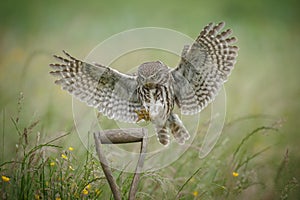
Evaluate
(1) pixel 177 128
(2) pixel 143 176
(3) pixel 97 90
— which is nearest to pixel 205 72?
(1) pixel 177 128

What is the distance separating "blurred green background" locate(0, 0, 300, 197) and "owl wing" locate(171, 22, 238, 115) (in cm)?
167

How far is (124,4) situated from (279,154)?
5461mm

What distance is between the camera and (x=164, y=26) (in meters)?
10.6

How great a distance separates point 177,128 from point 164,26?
17.5 feet

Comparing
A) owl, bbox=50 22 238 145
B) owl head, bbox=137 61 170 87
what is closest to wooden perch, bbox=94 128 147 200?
owl head, bbox=137 61 170 87

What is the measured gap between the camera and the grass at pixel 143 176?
15.7ft

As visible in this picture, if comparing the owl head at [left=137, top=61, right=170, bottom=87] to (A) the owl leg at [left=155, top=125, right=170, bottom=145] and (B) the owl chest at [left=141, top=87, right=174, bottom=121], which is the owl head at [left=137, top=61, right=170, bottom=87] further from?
(A) the owl leg at [left=155, top=125, right=170, bottom=145]

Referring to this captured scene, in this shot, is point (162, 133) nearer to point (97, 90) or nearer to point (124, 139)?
point (97, 90)

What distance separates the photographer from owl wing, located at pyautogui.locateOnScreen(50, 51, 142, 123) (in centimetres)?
539

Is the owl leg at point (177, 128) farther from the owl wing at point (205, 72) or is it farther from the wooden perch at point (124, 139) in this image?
the wooden perch at point (124, 139)

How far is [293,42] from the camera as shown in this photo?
10.4 m

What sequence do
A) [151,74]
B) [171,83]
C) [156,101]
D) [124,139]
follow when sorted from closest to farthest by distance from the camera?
1. [124,139]
2. [151,74]
3. [156,101]
4. [171,83]

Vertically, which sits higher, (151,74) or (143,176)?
(151,74)

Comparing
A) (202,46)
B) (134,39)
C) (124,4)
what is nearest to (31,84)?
(134,39)
